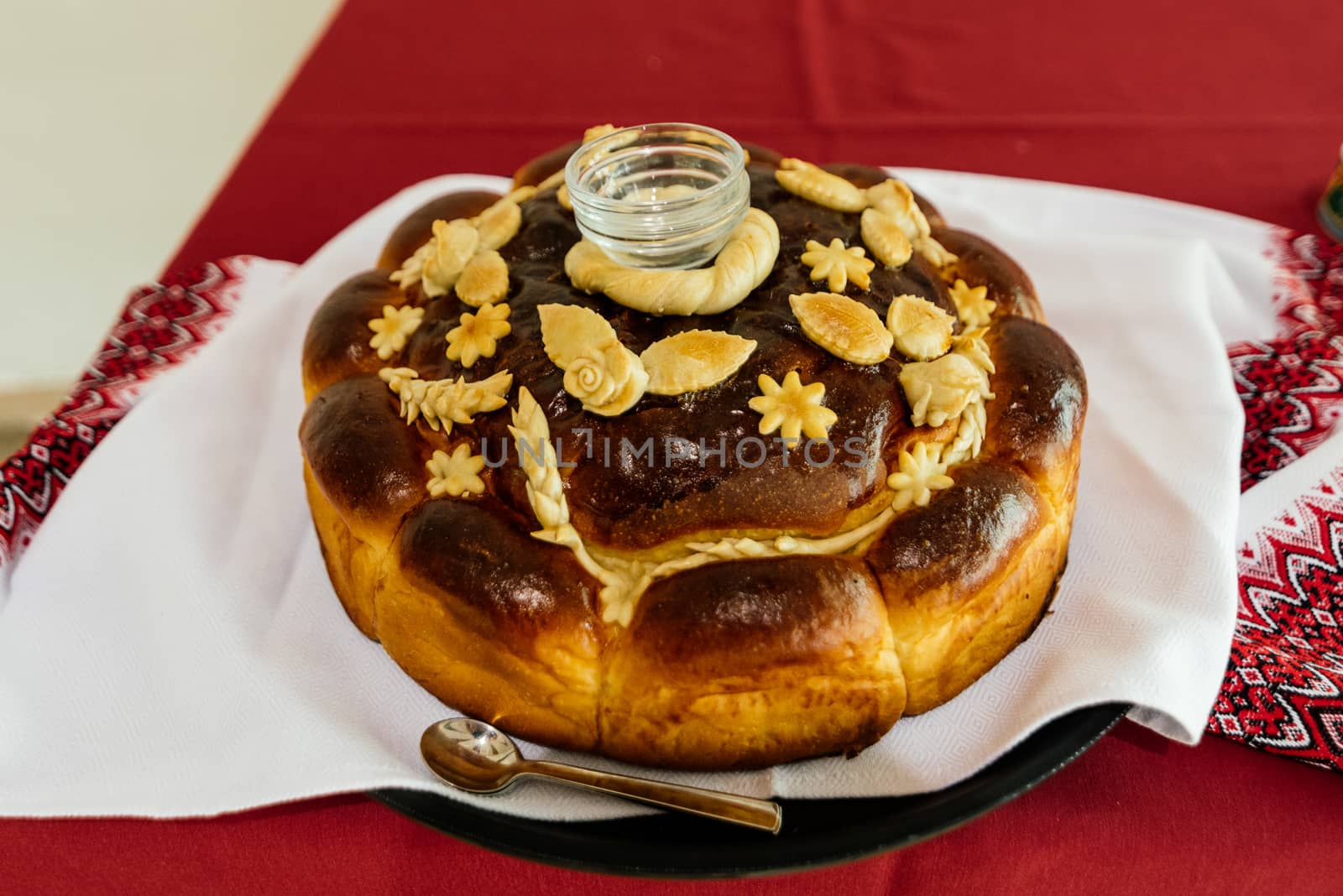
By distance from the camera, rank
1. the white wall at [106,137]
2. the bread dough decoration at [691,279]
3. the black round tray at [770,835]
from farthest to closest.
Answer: the white wall at [106,137], the bread dough decoration at [691,279], the black round tray at [770,835]

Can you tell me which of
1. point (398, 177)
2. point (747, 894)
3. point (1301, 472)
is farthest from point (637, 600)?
point (398, 177)

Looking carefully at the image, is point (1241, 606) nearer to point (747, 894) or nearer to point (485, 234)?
point (747, 894)

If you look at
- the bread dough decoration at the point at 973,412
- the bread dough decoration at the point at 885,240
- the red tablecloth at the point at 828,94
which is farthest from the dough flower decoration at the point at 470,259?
the red tablecloth at the point at 828,94

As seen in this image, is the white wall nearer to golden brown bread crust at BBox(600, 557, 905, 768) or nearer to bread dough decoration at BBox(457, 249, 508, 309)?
bread dough decoration at BBox(457, 249, 508, 309)

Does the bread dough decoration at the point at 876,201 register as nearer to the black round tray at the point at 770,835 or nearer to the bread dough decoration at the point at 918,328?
the bread dough decoration at the point at 918,328

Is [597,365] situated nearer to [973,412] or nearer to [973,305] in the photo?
[973,412]
